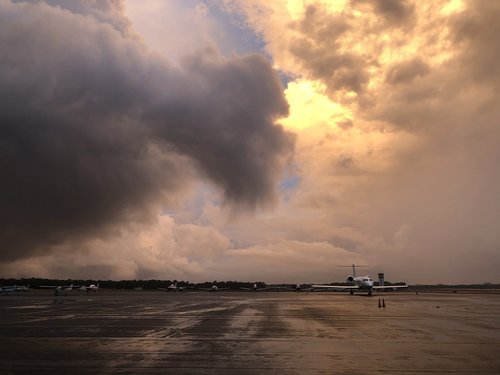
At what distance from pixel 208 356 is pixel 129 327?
10534 millimetres

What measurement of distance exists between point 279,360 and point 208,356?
2386 mm

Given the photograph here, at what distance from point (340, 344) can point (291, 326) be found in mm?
6906

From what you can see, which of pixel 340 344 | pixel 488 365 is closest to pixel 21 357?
pixel 340 344

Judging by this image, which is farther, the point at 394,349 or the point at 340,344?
the point at 340,344

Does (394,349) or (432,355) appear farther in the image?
(394,349)

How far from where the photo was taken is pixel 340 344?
15.2 metres

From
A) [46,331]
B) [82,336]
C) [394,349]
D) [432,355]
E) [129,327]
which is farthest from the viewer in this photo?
[129,327]

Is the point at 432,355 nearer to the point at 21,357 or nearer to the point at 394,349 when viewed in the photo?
the point at 394,349

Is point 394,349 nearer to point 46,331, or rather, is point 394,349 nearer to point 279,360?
point 279,360

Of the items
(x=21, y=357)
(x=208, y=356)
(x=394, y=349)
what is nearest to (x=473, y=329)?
(x=394, y=349)

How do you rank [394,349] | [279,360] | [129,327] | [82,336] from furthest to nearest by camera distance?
[129,327] < [82,336] < [394,349] < [279,360]

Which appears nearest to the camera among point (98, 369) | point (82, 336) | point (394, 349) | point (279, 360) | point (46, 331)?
point (98, 369)

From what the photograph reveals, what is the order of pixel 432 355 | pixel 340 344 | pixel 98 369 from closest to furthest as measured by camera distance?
pixel 98 369 < pixel 432 355 < pixel 340 344

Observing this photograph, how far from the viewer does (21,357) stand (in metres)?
12.7
